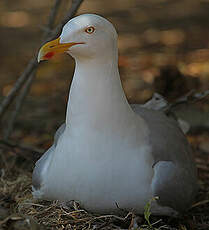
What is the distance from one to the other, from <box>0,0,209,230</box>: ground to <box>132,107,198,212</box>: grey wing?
0.64 feet

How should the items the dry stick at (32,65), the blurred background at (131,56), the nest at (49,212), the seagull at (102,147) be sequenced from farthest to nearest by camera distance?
the blurred background at (131,56), the dry stick at (32,65), the seagull at (102,147), the nest at (49,212)

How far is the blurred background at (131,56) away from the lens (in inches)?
215

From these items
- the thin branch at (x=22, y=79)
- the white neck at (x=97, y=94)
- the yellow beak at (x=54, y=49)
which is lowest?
the thin branch at (x=22, y=79)

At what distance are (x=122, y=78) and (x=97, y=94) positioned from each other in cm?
374

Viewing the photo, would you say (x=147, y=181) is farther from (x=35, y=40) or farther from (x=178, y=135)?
(x=35, y=40)

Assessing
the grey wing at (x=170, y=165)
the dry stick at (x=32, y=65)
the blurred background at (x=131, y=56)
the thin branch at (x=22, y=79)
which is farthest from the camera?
the blurred background at (x=131, y=56)

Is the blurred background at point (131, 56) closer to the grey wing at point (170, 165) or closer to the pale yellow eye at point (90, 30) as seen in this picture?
the grey wing at point (170, 165)

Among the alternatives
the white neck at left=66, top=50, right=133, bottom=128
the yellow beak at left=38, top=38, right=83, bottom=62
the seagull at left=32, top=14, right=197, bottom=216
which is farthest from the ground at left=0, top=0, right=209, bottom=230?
the yellow beak at left=38, top=38, right=83, bottom=62

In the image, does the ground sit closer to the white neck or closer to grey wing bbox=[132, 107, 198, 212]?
grey wing bbox=[132, 107, 198, 212]

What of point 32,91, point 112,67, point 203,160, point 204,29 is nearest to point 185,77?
point 203,160

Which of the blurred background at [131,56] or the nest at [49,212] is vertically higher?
the nest at [49,212]

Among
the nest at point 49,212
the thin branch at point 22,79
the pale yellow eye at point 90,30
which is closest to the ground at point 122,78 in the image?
the nest at point 49,212

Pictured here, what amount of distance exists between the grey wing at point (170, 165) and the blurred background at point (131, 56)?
1.22 meters

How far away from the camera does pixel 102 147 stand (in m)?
3.07
